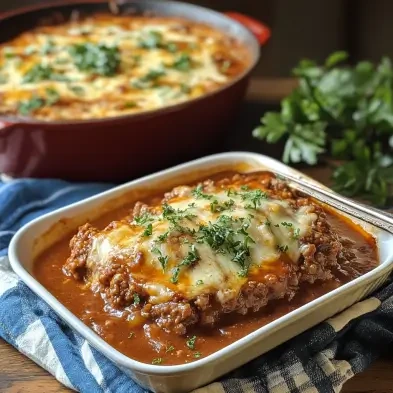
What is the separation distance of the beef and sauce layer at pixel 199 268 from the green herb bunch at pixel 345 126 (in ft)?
1.93

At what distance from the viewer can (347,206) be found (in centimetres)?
209

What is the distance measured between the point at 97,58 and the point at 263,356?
63.0 inches

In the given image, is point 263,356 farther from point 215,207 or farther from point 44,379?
point 44,379

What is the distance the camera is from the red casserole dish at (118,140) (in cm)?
245

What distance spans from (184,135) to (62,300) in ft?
3.02

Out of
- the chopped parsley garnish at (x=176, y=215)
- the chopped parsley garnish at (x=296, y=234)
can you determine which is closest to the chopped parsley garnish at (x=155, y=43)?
the chopped parsley garnish at (x=176, y=215)

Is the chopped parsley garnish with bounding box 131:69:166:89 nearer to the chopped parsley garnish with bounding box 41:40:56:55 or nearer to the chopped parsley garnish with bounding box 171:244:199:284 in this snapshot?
the chopped parsley garnish with bounding box 41:40:56:55

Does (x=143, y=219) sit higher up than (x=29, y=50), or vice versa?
(x=143, y=219)

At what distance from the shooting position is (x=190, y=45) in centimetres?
330

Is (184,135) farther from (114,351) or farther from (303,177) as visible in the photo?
(114,351)

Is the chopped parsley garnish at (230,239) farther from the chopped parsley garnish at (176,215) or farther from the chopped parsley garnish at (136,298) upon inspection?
the chopped parsley garnish at (136,298)

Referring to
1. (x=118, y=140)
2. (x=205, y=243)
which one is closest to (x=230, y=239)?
(x=205, y=243)

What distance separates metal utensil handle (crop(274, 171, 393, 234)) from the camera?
2.03 metres

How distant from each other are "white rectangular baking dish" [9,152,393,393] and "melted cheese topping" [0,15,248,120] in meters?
0.51
